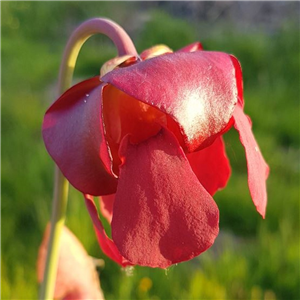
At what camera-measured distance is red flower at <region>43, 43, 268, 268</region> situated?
0.86ft

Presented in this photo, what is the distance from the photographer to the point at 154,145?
0.92ft

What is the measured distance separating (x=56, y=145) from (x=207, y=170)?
10 cm

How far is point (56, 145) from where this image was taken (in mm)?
287

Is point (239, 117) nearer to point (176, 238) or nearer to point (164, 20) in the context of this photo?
point (176, 238)

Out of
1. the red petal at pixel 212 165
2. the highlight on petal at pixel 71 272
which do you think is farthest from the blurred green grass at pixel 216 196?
the highlight on petal at pixel 71 272

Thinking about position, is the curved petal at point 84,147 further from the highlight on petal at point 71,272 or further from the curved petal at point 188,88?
the highlight on petal at point 71,272

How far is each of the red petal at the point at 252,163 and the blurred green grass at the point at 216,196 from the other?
65mm

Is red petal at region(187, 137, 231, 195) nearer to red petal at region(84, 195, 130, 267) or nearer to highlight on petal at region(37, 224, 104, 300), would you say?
red petal at region(84, 195, 130, 267)

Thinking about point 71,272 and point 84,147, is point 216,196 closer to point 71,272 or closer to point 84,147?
point 71,272

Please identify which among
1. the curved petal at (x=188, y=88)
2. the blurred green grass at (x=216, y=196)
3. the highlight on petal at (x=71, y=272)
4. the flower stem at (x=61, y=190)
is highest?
the curved petal at (x=188, y=88)

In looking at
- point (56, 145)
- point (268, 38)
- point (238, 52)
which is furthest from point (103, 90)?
point (268, 38)

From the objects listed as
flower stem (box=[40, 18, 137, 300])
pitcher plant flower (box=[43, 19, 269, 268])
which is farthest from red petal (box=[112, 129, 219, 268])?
flower stem (box=[40, 18, 137, 300])

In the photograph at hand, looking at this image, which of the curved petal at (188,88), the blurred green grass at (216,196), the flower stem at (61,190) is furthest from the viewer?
the blurred green grass at (216,196)

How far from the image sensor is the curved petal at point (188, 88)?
0.85ft
